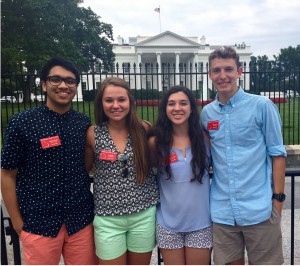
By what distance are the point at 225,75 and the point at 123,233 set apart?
1.39 meters

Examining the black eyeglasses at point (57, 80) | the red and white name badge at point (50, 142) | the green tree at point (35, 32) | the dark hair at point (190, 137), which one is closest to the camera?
the red and white name badge at point (50, 142)

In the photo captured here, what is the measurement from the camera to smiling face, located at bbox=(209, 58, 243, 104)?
2.31 m

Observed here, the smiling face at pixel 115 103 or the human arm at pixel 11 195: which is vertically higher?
the smiling face at pixel 115 103

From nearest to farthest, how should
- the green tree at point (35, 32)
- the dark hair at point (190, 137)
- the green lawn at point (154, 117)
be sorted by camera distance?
the dark hair at point (190, 137) → the green lawn at point (154, 117) → the green tree at point (35, 32)

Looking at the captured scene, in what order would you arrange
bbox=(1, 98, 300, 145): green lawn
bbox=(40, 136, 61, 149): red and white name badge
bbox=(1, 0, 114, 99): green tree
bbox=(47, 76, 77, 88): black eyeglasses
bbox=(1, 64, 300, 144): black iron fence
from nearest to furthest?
bbox=(40, 136, 61, 149): red and white name badge < bbox=(47, 76, 77, 88): black eyeglasses < bbox=(1, 64, 300, 144): black iron fence < bbox=(1, 98, 300, 145): green lawn < bbox=(1, 0, 114, 99): green tree

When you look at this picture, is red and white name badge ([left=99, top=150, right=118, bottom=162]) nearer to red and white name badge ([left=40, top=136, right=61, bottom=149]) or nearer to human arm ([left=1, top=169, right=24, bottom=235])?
red and white name badge ([left=40, top=136, right=61, bottom=149])

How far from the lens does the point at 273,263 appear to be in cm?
233

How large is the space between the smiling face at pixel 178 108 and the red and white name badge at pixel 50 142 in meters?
0.84

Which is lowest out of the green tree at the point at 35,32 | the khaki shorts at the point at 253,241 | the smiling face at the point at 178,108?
the khaki shorts at the point at 253,241

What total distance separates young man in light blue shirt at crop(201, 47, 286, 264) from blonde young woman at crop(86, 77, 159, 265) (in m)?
0.52

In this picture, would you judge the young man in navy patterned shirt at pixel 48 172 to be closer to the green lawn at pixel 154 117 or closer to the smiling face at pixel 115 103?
the smiling face at pixel 115 103

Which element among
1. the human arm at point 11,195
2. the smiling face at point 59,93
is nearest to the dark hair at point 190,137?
the smiling face at point 59,93

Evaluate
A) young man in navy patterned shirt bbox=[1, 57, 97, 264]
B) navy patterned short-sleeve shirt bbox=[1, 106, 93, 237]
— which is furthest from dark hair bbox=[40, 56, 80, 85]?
navy patterned short-sleeve shirt bbox=[1, 106, 93, 237]

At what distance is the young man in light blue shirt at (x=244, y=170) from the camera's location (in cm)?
224
